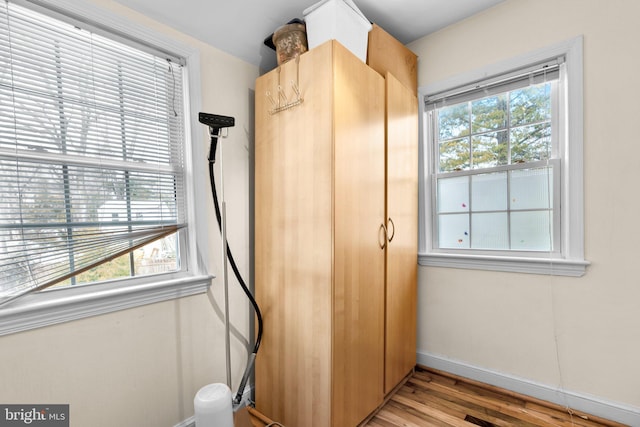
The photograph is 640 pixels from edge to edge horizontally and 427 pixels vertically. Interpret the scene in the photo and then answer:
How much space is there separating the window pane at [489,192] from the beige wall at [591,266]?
43cm

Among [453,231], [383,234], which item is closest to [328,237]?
[383,234]

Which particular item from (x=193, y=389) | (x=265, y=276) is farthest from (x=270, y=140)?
(x=193, y=389)

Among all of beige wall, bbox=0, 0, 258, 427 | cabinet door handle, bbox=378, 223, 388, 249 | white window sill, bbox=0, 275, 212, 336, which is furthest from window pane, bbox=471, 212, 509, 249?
white window sill, bbox=0, 275, 212, 336

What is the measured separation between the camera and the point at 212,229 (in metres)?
1.74

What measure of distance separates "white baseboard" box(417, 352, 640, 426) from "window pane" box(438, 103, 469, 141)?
1675 millimetres

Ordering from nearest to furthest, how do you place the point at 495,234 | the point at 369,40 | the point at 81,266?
1. the point at 81,266
2. the point at 369,40
3. the point at 495,234

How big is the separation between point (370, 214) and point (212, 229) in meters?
0.94

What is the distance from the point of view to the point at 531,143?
1881 mm

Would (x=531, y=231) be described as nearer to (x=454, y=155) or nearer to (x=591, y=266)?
(x=591, y=266)

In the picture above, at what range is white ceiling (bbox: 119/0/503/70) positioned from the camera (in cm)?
151

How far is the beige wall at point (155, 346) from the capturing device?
1183mm

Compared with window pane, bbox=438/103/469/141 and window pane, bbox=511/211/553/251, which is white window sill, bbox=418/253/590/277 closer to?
window pane, bbox=511/211/553/251

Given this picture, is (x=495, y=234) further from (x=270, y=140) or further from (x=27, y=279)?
(x=27, y=279)

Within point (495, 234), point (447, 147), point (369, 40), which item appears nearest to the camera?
point (369, 40)
